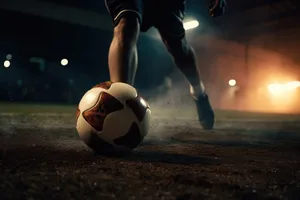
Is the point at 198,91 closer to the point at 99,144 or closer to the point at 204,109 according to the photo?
the point at 204,109

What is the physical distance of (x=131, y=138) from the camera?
1.68 metres

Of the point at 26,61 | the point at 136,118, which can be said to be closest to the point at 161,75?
the point at 26,61

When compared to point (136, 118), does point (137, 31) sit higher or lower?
higher

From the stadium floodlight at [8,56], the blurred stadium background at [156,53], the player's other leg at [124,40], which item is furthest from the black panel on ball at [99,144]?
the stadium floodlight at [8,56]

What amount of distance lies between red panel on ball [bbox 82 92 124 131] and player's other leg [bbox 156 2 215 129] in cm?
130

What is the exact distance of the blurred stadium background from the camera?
13.1 m

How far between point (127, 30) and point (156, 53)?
15.6m

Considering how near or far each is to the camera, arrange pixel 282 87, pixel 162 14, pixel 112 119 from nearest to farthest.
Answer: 1. pixel 112 119
2. pixel 162 14
3. pixel 282 87

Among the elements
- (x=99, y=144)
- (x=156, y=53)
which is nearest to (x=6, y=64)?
(x=156, y=53)

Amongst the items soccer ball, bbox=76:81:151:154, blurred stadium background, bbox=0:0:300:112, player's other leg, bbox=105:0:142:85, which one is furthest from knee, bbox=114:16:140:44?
blurred stadium background, bbox=0:0:300:112

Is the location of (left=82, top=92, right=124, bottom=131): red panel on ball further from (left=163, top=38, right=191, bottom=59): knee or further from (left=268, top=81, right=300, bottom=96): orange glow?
(left=268, top=81, right=300, bottom=96): orange glow

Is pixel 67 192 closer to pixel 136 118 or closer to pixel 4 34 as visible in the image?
pixel 136 118

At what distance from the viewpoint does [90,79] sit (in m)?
17.3

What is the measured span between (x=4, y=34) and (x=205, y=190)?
1533 centimetres
